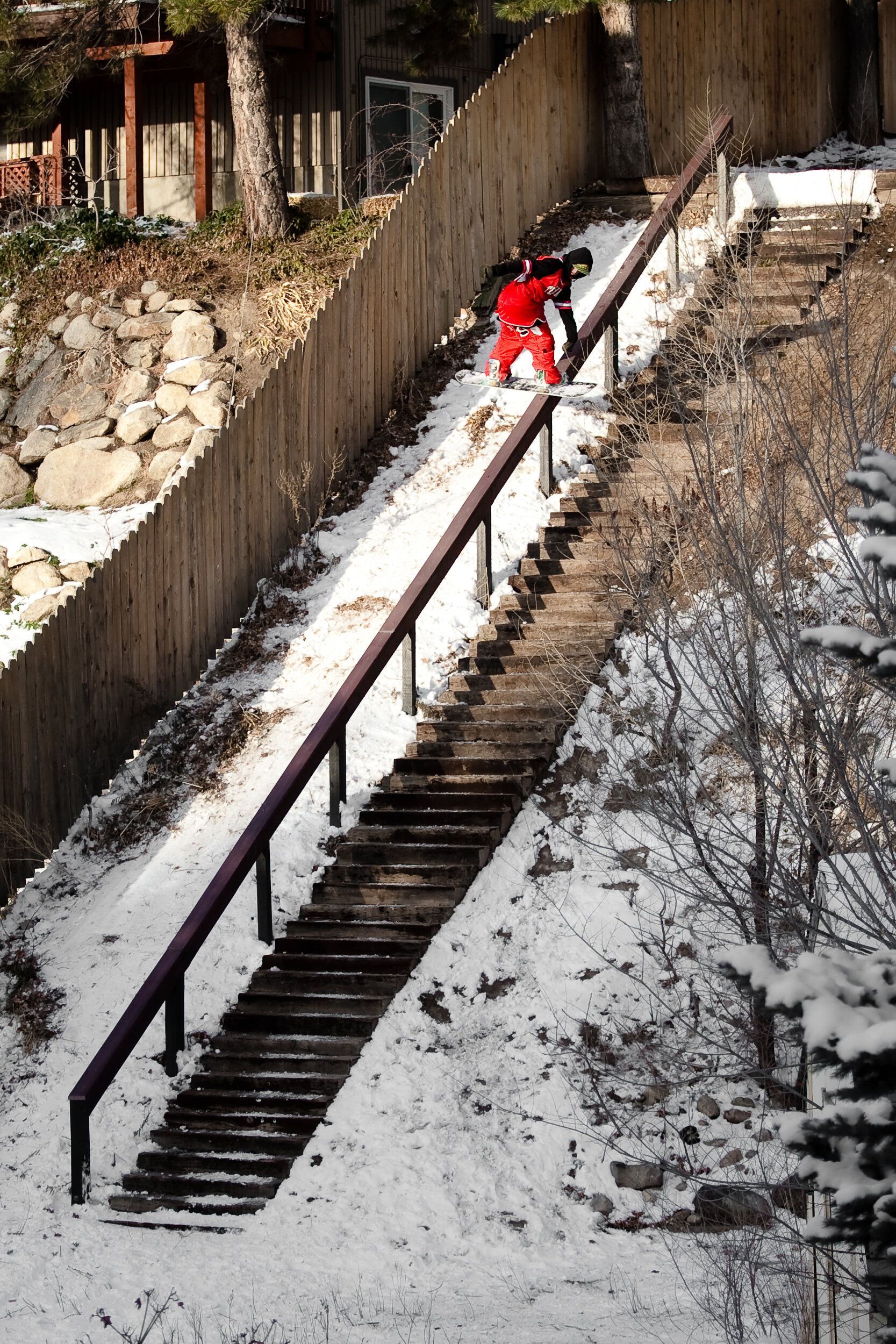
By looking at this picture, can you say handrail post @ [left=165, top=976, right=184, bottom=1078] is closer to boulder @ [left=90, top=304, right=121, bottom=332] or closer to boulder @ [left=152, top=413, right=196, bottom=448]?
boulder @ [left=152, top=413, right=196, bottom=448]

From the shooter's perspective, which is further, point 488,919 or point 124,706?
point 124,706

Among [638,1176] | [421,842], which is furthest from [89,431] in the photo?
[638,1176]

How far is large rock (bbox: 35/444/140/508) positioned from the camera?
15.3 meters

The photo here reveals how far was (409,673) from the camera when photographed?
9.95m

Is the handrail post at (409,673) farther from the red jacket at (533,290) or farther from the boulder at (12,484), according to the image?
the boulder at (12,484)

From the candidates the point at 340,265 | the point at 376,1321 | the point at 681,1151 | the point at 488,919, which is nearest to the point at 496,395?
the point at 340,265

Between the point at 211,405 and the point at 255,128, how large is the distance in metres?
4.13

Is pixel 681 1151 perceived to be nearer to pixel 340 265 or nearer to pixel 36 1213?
pixel 36 1213

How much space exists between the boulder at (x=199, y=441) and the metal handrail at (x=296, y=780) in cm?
433

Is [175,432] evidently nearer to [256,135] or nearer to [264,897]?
[256,135]

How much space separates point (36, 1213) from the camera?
23.7ft

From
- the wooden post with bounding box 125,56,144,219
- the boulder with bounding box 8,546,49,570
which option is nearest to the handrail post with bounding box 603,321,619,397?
the boulder with bounding box 8,546,49,570

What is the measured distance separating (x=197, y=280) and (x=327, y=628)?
24.4 feet

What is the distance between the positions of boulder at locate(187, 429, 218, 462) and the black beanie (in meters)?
4.33
